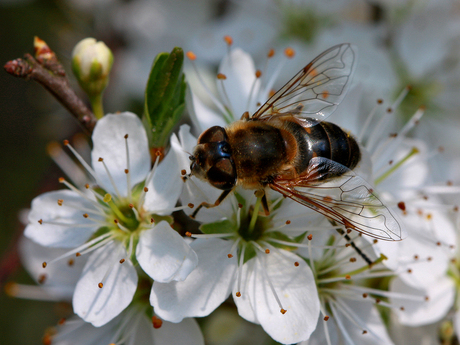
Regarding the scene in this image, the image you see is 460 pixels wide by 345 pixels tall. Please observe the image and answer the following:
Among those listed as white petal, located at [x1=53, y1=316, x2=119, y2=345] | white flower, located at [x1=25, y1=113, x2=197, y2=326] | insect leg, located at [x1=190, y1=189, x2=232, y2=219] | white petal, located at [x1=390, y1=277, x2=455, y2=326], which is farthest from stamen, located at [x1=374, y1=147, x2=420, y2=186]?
white petal, located at [x1=53, y1=316, x2=119, y2=345]

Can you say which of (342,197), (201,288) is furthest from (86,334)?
(342,197)

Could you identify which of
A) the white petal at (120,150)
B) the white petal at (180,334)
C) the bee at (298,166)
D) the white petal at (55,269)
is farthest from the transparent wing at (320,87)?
the white petal at (55,269)

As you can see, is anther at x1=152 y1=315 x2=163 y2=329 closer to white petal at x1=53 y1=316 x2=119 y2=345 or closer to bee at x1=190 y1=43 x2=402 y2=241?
white petal at x1=53 y1=316 x2=119 y2=345

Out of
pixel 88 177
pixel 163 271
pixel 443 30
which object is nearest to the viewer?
pixel 163 271

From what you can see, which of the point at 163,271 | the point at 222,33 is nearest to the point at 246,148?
the point at 163,271

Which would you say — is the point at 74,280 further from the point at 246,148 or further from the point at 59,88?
the point at 246,148

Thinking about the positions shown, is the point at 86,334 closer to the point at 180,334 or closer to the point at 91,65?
the point at 180,334
